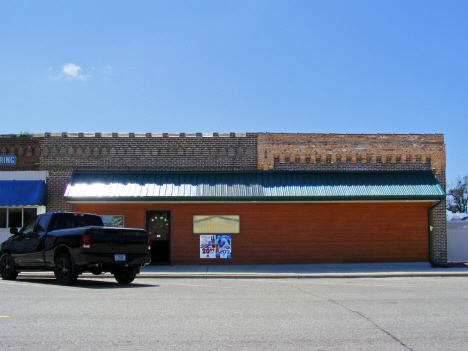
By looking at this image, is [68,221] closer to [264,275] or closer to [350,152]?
[264,275]

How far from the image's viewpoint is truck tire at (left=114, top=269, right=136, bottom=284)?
14.0 m

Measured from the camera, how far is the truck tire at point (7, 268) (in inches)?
575

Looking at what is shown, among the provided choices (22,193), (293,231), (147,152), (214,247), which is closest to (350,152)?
(293,231)

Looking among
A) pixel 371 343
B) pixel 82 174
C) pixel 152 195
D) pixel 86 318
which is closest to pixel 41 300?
pixel 86 318

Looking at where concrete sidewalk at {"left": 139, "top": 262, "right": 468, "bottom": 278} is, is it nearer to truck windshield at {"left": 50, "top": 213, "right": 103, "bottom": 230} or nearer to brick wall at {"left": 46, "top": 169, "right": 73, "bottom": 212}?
truck windshield at {"left": 50, "top": 213, "right": 103, "bottom": 230}

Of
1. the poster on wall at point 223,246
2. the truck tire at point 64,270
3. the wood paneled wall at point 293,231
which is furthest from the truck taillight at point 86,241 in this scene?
the poster on wall at point 223,246

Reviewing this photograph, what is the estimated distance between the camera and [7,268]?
48.5 feet

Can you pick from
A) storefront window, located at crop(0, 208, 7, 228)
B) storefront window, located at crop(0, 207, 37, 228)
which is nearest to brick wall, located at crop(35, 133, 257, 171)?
storefront window, located at crop(0, 207, 37, 228)

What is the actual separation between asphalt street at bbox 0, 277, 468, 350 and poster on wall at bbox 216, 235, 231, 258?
22.9ft

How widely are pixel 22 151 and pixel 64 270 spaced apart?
9644 millimetres

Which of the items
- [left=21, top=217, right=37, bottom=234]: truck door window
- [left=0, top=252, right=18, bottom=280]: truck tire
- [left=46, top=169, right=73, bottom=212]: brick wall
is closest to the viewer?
[left=21, top=217, right=37, bottom=234]: truck door window

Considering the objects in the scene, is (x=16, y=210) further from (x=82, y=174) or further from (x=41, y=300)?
(x=41, y=300)

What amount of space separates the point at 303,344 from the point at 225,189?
1344cm

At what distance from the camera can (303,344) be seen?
6.36 meters
